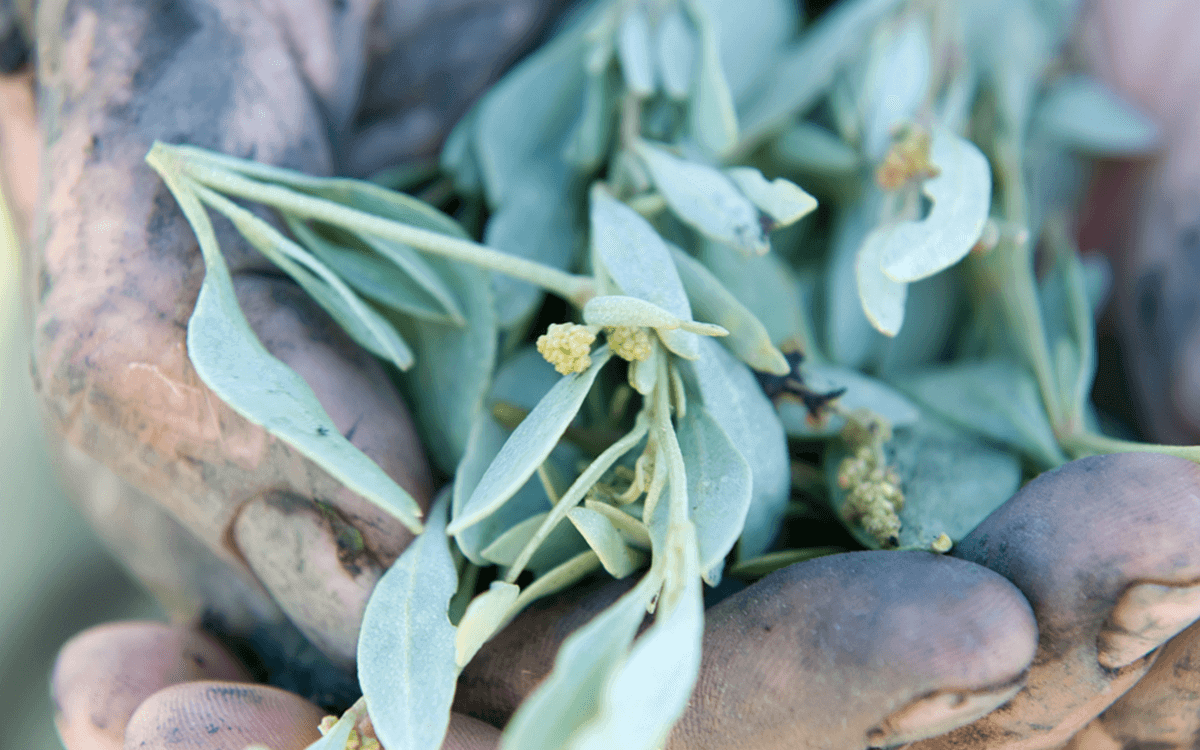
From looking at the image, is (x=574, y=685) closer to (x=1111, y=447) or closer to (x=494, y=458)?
(x=494, y=458)

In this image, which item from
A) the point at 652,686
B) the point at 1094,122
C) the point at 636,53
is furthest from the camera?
the point at 1094,122

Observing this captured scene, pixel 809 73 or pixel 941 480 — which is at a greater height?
pixel 809 73

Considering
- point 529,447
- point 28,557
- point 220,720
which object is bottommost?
point 28,557

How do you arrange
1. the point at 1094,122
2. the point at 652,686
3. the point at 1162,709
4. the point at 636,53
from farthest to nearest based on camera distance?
1. the point at 1094,122
2. the point at 636,53
3. the point at 1162,709
4. the point at 652,686

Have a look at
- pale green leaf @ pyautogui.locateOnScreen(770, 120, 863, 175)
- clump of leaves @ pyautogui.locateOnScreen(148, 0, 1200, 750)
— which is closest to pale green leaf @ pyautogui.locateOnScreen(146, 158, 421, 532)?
clump of leaves @ pyautogui.locateOnScreen(148, 0, 1200, 750)

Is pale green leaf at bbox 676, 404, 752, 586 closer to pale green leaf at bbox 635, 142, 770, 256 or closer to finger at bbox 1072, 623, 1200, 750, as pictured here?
pale green leaf at bbox 635, 142, 770, 256

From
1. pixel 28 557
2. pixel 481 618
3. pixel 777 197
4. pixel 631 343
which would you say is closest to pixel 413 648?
pixel 481 618

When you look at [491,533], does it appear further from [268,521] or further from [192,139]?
[192,139]
